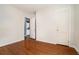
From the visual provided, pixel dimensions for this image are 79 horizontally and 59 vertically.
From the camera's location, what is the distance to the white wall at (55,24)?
1691 mm

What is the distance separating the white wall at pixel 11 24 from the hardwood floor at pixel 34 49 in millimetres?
106

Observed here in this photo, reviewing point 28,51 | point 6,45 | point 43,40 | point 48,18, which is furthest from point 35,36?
point 6,45

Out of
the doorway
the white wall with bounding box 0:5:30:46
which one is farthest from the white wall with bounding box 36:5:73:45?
the white wall with bounding box 0:5:30:46

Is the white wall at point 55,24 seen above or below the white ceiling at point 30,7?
below

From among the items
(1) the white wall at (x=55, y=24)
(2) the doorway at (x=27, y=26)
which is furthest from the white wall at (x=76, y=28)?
(2) the doorway at (x=27, y=26)

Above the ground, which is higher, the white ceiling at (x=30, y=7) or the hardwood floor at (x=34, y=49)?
the white ceiling at (x=30, y=7)

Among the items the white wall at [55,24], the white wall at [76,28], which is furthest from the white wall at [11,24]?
the white wall at [76,28]

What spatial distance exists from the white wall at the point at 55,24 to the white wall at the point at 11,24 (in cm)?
29

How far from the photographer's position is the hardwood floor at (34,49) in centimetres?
169

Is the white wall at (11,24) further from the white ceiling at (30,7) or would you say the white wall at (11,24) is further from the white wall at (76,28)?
the white wall at (76,28)

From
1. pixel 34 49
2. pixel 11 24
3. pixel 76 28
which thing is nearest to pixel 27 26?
pixel 11 24

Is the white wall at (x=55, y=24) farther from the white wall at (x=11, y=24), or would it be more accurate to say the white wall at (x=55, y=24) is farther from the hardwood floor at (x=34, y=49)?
the white wall at (x=11, y=24)

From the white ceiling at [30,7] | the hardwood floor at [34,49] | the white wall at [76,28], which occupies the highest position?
the white ceiling at [30,7]
